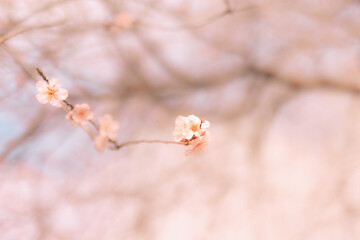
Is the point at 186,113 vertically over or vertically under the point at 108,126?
over

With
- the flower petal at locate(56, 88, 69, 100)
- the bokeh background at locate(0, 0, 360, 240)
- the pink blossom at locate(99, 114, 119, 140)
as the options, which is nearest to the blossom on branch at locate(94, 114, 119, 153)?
the pink blossom at locate(99, 114, 119, 140)

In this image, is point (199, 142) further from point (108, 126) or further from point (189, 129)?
point (108, 126)

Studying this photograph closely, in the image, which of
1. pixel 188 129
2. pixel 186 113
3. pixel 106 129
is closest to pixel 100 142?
pixel 106 129

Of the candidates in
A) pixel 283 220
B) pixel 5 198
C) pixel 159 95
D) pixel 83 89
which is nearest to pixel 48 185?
pixel 5 198

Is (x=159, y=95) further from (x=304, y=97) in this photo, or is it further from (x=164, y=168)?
(x=304, y=97)

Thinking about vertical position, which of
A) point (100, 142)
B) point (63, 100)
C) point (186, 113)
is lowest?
point (100, 142)

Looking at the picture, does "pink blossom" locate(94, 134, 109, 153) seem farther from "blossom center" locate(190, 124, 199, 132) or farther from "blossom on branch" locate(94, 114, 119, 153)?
"blossom center" locate(190, 124, 199, 132)

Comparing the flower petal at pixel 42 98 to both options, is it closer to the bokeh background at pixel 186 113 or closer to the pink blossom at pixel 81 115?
the pink blossom at pixel 81 115
